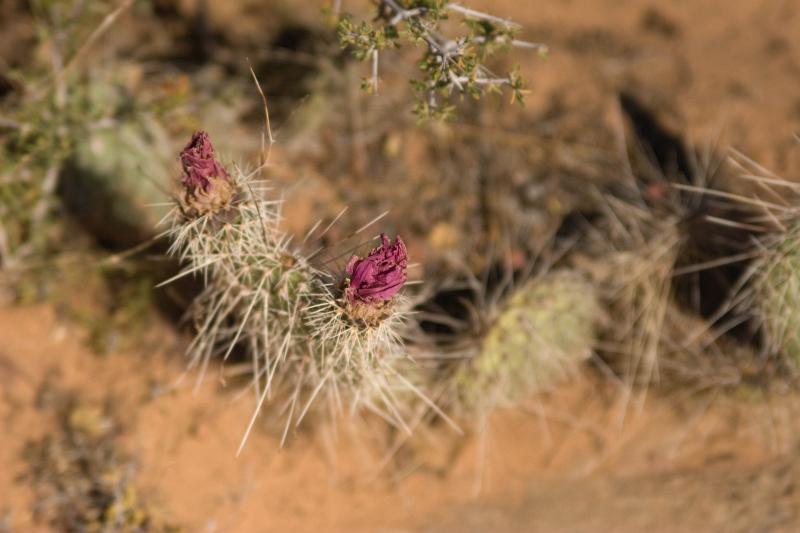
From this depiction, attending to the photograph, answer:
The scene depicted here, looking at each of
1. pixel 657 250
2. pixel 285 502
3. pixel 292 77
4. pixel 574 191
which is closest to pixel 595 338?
pixel 657 250

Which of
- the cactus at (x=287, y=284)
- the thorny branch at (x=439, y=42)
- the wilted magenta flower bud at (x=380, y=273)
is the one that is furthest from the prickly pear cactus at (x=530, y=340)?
the wilted magenta flower bud at (x=380, y=273)

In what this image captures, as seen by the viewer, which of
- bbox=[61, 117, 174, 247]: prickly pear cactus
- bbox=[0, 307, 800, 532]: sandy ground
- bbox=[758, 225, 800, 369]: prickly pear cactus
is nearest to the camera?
bbox=[758, 225, 800, 369]: prickly pear cactus

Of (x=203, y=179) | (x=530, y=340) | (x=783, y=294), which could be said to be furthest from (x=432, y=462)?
(x=203, y=179)

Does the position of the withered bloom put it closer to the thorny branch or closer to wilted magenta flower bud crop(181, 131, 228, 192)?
wilted magenta flower bud crop(181, 131, 228, 192)

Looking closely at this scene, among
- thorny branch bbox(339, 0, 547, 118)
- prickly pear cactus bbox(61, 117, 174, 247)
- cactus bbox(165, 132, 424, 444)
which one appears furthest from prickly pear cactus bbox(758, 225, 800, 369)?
prickly pear cactus bbox(61, 117, 174, 247)

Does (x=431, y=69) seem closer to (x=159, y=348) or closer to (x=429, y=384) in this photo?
(x=429, y=384)

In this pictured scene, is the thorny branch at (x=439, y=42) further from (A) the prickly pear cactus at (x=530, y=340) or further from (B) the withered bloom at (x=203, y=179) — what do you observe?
(A) the prickly pear cactus at (x=530, y=340)
